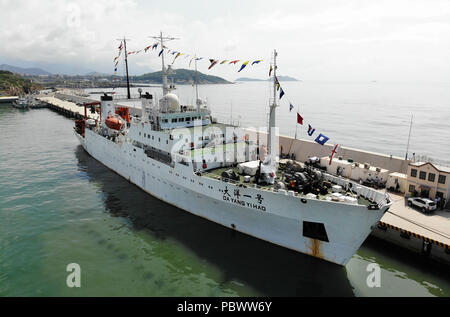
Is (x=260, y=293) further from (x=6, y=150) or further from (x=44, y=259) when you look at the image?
(x=6, y=150)

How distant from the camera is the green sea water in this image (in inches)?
498

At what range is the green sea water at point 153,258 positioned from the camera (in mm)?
12641

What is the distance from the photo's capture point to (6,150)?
3553 centimetres

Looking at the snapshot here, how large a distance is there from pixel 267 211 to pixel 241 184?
1.98 metres

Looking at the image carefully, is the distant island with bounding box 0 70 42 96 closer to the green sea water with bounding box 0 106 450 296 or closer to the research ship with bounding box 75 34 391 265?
the research ship with bounding box 75 34 391 265

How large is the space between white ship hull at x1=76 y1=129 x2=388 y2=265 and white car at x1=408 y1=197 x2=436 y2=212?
6446 millimetres

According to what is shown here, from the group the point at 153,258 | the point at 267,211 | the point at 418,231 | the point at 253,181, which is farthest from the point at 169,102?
the point at 418,231

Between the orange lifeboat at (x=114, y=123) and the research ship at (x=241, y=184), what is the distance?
3.56 m

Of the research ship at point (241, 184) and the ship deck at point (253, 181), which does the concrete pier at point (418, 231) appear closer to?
the ship deck at point (253, 181)

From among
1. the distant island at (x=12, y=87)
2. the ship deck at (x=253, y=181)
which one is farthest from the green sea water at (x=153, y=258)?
the distant island at (x=12, y=87)

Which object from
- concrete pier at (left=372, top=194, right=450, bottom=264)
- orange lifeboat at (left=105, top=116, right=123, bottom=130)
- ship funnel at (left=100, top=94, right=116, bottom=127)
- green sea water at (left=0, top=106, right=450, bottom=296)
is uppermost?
ship funnel at (left=100, top=94, right=116, bottom=127)

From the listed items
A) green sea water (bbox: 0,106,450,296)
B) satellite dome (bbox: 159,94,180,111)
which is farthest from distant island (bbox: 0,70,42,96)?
satellite dome (bbox: 159,94,180,111)

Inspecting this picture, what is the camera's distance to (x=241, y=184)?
1525cm
